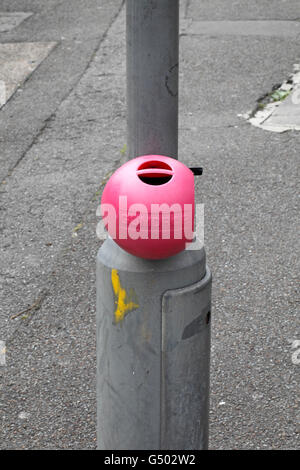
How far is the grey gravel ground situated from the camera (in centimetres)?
376

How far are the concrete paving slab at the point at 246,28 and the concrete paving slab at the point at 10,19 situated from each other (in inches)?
100

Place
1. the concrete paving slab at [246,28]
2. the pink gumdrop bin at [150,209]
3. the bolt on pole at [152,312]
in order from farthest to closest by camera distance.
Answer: the concrete paving slab at [246,28]
the bolt on pole at [152,312]
the pink gumdrop bin at [150,209]

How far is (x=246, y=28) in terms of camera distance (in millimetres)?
10219

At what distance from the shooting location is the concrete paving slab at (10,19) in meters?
10.8

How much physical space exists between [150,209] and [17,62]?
7.64m

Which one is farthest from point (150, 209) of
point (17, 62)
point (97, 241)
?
point (17, 62)

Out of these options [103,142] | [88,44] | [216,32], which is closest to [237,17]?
[216,32]

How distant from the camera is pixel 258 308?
4492mm

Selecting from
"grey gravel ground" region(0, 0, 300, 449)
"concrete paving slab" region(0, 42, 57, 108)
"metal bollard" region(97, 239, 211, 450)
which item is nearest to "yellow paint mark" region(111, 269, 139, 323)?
"metal bollard" region(97, 239, 211, 450)

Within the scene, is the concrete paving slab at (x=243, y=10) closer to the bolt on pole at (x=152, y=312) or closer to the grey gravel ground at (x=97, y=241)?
the grey gravel ground at (x=97, y=241)

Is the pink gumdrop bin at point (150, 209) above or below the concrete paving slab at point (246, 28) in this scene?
above

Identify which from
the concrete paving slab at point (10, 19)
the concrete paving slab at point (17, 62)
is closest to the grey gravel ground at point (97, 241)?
the concrete paving slab at point (17, 62)

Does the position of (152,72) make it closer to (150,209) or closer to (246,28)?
(150,209)

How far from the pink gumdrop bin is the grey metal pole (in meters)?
0.10
